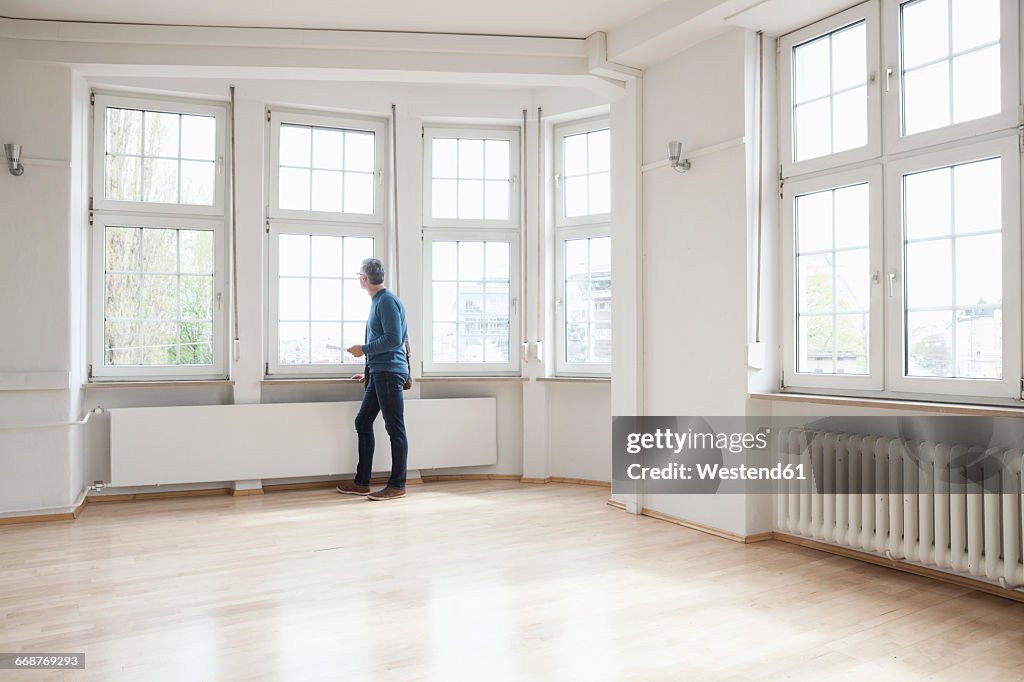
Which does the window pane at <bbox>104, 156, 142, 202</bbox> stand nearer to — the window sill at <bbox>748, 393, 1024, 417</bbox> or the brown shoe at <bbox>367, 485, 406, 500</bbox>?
the brown shoe at <bbox>367, 485, 406, 500</bbox>

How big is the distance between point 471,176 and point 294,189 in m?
1.32

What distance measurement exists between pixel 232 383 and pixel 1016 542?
14.6 ft

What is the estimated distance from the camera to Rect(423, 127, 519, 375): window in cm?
555

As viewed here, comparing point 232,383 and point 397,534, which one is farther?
point 232,383

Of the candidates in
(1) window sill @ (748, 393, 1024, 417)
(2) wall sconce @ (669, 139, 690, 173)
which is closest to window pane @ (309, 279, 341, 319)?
(2) wall sconce @ (669, 139, 690, 173)

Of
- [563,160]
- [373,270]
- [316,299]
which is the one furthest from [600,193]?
[316,299]

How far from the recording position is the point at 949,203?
318cm

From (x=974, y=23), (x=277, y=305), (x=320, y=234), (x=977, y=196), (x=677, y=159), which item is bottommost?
(x=277, y=305)

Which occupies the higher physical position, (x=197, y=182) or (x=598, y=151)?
(x=598, y=151)

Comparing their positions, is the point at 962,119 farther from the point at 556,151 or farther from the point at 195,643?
the point at 195,643

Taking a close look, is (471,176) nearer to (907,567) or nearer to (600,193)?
(600,193)

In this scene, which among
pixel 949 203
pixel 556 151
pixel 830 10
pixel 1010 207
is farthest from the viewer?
pixel 556 151

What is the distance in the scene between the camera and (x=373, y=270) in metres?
4.96

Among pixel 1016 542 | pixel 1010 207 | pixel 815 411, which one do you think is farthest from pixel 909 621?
pixel 1010 207
